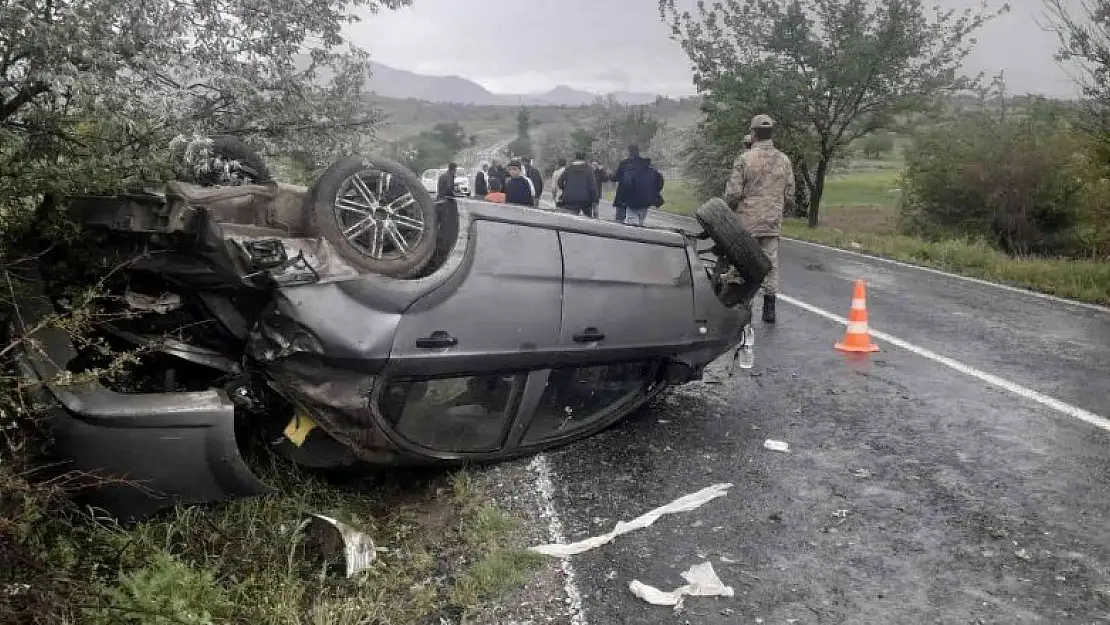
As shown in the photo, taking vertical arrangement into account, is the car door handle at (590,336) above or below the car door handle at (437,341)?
below

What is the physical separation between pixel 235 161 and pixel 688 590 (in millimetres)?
3434

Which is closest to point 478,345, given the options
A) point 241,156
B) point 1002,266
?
point 241,156

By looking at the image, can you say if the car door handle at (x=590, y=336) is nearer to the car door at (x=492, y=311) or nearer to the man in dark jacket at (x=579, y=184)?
the car door at (x=492, y=311)

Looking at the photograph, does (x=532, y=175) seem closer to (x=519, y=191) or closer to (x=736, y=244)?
(x=519, y=191)

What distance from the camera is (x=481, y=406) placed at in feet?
13.5

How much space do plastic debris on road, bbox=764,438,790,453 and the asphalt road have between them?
5 centimetres

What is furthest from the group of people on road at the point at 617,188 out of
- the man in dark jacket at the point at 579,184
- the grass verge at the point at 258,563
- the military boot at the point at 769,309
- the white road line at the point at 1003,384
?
the grass verge at the point at 258,563

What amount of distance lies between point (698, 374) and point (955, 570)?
6.57ft

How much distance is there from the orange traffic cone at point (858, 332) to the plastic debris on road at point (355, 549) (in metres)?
4.51

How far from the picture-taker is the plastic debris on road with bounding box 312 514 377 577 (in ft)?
11.3

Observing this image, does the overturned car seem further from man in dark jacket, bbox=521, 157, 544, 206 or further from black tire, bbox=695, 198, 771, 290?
man in dark jacket, bbox=521, 157, 544, 206

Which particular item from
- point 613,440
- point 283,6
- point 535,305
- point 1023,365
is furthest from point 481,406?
point 1023,365

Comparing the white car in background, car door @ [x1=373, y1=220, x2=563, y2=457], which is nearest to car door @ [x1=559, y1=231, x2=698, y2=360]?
car door @ [x1=373, y1=220, x2=563, y2=457]

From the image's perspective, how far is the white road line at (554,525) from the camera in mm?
3109
